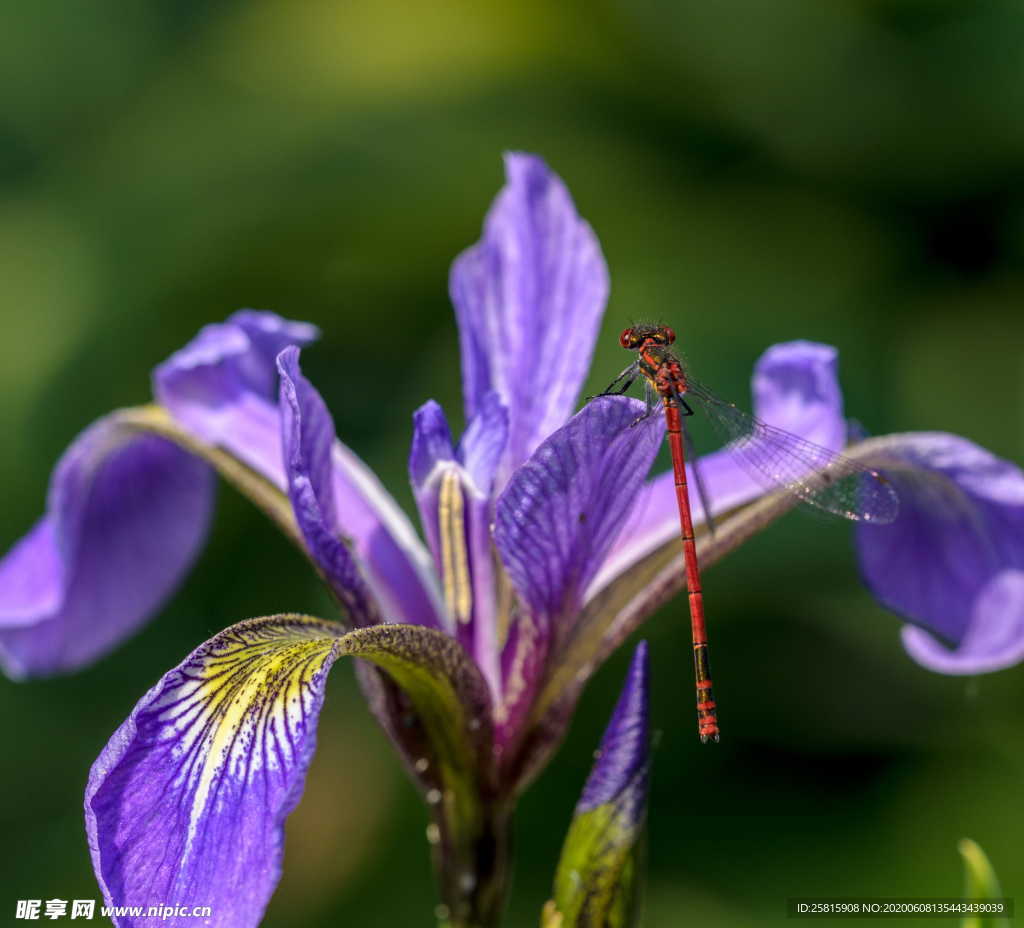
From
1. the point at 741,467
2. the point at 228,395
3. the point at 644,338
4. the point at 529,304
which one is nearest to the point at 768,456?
the point at 741,467

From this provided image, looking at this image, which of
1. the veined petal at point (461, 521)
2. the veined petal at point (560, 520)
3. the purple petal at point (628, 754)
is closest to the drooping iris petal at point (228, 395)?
the veined petal at point (461, 521)

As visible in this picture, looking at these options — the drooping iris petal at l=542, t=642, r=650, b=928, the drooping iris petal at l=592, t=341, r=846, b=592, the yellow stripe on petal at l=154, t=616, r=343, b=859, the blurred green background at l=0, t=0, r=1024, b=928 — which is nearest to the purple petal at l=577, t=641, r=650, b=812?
the drooping iris petal at l=542, t=642, r=650, b=928

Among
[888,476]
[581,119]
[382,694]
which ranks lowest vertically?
[382,694]

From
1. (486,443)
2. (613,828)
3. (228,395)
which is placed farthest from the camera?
(228,395)

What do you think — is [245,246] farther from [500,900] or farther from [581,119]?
[500,900]

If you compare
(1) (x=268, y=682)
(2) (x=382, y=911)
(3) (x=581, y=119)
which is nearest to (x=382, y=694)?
(1) (x=268, y=682)

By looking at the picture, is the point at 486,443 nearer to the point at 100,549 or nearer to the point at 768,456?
the point at 768,456
